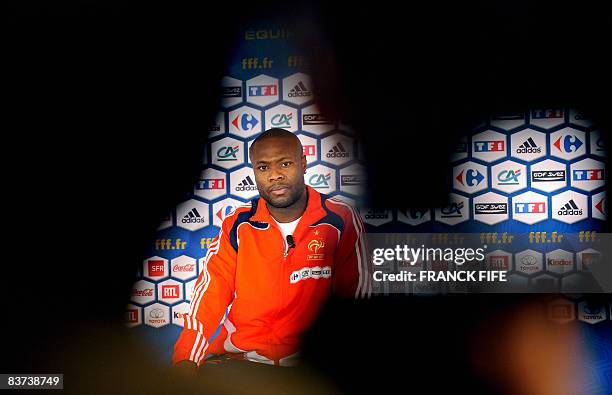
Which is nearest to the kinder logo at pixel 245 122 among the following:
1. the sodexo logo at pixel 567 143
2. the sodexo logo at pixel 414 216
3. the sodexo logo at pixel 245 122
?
the sodexo logo at pixel 245 122

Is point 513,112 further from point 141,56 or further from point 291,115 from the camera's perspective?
point 141,56

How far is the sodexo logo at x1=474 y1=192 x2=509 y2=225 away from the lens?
1.65 m

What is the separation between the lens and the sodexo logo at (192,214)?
1710 millimetres

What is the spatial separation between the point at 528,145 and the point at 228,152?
1.17 meters

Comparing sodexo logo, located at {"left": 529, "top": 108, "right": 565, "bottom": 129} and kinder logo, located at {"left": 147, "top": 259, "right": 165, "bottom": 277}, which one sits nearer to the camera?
sodexo logo, located at {"left": 529, "top": 108, "right": 565, "bottom": 129}

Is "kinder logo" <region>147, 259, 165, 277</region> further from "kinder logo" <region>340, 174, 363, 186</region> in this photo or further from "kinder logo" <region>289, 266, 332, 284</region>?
"kinder logo" <region>340, 174, 363, 186</region>

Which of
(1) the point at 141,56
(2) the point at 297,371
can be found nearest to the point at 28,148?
(1) the point at 141,56

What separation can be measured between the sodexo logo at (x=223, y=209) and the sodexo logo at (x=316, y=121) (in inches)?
16.3

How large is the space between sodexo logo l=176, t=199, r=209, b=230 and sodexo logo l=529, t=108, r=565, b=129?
52.4 inches

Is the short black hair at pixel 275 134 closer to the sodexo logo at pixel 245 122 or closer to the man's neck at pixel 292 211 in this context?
the sodexo logo at pixel 245 122

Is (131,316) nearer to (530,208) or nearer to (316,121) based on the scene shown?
(316,121)

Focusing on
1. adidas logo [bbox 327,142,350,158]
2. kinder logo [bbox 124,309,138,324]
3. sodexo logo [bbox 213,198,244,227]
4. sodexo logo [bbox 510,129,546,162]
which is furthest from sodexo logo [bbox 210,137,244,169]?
sodexo logo [bbox 510,129,546,162]

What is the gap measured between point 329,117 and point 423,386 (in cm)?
114

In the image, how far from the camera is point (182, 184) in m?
1.71
